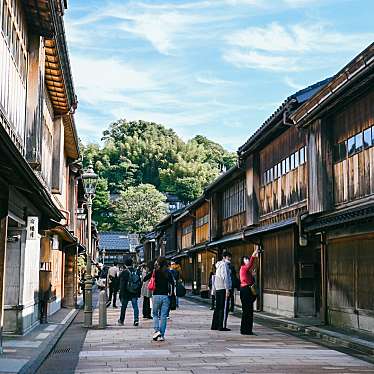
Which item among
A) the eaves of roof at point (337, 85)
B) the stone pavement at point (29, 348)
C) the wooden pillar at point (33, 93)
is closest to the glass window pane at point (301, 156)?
the eaves of roof at point (337, 85)

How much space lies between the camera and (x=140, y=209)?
328 feet

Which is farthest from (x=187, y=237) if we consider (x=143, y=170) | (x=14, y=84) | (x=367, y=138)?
(x=143, y=170)

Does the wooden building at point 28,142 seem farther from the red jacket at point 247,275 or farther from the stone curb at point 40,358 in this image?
the red jacket at point 247,275

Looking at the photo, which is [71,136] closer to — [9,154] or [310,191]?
[310,191]

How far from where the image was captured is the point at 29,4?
14453 millimetres

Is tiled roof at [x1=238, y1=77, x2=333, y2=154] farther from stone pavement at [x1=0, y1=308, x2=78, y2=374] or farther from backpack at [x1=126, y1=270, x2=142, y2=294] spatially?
stone pavement at [x1=0, y1=308, x2=78, y2=374]

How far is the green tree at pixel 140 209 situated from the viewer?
9769 centimetres

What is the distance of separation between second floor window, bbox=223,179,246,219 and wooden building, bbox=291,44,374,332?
1099 centimetres

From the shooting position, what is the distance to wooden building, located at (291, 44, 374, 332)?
636 inches

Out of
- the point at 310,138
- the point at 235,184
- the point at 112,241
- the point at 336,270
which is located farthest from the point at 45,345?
the point at 112,241

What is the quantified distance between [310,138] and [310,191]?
159 cm

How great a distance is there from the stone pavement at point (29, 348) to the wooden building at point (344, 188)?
7356 mm

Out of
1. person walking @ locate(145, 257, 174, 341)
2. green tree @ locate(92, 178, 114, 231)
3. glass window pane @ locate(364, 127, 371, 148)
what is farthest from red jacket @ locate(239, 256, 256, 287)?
green tree @ locate(92, 178, 114, 231)

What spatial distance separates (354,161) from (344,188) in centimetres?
102
